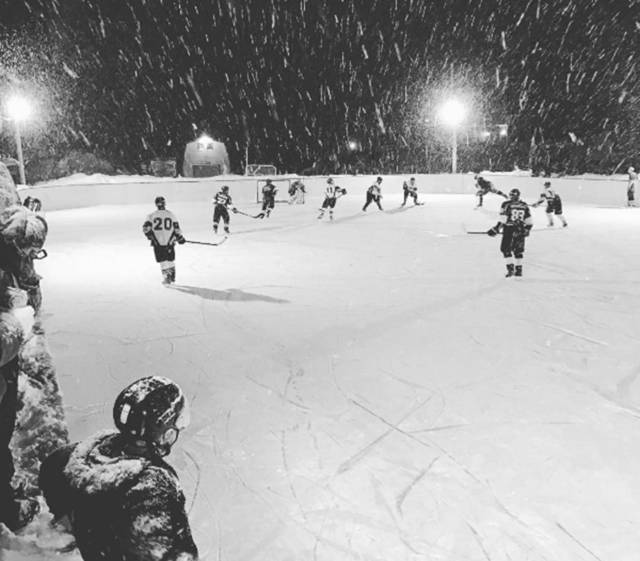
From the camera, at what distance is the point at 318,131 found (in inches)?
1446

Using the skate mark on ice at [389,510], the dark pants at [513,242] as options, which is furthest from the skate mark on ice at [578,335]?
the skate mark on ice at [389,510]

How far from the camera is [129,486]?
150 cm

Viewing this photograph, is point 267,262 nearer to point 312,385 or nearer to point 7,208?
Result: point 312,385

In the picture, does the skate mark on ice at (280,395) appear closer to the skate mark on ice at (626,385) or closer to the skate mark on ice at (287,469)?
the skate mark on ice at (287,469)

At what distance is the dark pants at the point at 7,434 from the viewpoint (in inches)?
100

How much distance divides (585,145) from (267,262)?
69.5 feet

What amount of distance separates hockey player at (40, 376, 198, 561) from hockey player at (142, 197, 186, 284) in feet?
21.7

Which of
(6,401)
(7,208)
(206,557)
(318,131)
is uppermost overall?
(318,131)

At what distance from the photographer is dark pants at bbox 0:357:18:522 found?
2.54m

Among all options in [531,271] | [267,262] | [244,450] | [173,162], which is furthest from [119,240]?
[173,162]

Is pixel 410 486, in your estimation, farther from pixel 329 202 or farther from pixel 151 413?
pixel 329 202

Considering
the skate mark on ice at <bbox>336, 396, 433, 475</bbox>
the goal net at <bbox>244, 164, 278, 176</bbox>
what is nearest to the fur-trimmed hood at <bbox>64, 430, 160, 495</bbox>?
the skate mark on ice at <bbox>336, 396, 433, 475</bbox>

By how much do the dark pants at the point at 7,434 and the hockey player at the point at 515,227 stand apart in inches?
288

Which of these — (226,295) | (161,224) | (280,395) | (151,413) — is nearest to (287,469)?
(280,395)
